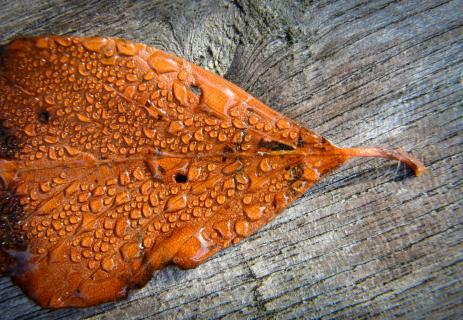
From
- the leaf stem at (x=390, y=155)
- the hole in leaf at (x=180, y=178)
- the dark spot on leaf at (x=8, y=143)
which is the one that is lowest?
the dark spot on leaf at (x=8, y=143)

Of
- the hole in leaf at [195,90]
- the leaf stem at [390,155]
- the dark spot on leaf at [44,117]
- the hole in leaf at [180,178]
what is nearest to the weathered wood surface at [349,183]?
the leaf stem at [390,155]

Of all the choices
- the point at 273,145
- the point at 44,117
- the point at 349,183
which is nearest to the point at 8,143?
the point at 44,117

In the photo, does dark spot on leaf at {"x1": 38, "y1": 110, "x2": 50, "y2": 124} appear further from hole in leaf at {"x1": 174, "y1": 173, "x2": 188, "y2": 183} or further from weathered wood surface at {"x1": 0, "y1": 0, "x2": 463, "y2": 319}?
weathered wood surface at {"x1": 0, "y1": 0, "x2": 463, "y2": 319}

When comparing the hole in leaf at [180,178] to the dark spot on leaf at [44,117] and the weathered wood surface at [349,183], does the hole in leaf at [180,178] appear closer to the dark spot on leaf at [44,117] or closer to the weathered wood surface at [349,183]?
the weathered wood surface at [349,183]

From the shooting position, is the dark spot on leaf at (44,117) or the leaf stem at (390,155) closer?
the leaf stem at (390,155)

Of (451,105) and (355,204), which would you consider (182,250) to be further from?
(451,105)

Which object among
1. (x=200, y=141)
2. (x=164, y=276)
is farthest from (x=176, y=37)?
(x=164, y=276)

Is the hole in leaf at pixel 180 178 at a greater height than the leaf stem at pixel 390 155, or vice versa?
the leaf stem at pixel 390 155

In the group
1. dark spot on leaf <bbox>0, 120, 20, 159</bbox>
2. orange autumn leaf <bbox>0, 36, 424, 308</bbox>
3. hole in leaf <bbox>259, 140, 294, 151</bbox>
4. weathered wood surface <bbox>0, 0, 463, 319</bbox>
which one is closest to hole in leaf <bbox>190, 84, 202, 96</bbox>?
orange autumn leaf <bbox>0, 36, 424, 308</bbox>
